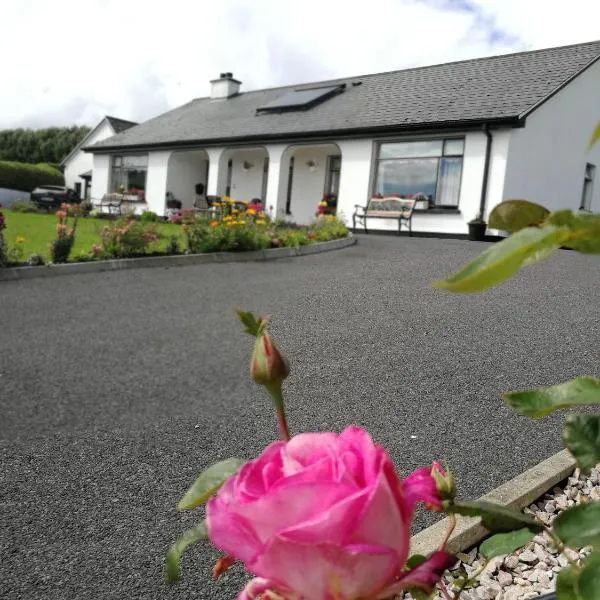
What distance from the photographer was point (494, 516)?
52 cm

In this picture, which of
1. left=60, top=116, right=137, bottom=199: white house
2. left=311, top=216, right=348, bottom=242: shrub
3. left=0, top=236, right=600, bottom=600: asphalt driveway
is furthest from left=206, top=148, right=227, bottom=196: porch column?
left=0, top=236, right=600, bottom=600: asphalt driveway

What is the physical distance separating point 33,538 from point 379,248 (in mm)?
10791

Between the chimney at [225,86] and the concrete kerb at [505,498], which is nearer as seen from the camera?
the concrete kerb at [505,498]

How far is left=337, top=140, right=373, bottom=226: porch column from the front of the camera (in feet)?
60.8

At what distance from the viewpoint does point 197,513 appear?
267 centimetres

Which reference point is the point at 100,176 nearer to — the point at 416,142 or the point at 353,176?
the point at 353,176

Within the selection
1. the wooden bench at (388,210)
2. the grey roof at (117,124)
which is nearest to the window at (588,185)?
the wooden bench at (388,210)

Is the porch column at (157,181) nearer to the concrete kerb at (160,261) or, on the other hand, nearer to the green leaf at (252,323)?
the concrete kerb at (160,261)

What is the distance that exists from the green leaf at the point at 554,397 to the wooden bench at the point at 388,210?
1655 centimetres

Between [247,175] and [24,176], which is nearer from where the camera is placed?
[247,175]

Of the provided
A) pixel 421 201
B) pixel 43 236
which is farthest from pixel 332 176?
pixel 43 236

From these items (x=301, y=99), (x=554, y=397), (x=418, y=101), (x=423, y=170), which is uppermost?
(x=301, y=99)

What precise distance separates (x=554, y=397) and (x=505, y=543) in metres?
0.31

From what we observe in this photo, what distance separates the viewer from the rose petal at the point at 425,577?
42cm
